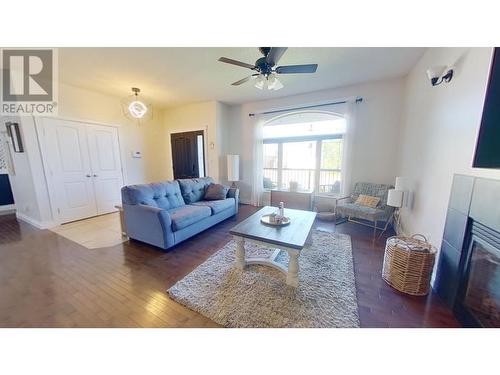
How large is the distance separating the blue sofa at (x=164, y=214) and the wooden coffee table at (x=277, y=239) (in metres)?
0.95

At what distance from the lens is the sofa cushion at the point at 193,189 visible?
131 inches

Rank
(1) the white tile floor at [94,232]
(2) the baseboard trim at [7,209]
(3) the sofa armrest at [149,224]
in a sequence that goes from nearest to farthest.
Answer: (3) the sofa armrest at [149,224], (1) the white tile floor at [94,232], (2) the baseboard trim at [7,209]

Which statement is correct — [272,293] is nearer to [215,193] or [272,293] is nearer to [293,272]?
[293,272]

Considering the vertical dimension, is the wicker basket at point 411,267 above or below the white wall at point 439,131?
below

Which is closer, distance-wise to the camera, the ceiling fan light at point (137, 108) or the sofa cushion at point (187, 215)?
the sofa cushion at point (187, 215)

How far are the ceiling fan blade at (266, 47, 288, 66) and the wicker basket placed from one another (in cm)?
215

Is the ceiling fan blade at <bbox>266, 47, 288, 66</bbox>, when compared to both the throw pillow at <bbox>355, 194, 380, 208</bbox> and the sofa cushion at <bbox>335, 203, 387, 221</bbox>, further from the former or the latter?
the throw pillow at <bbox>355, 194, 380, 208</bbox>

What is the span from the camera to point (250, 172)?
482 centimetres

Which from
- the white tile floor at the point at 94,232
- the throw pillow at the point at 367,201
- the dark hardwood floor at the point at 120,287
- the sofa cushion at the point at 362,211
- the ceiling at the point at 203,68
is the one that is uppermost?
the ceiling at the point at 203,68

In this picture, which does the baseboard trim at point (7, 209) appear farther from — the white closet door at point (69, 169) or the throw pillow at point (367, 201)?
the throw pillow at point (367, 201)

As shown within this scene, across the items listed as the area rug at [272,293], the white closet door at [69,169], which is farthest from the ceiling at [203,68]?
the area rug at [272,293]

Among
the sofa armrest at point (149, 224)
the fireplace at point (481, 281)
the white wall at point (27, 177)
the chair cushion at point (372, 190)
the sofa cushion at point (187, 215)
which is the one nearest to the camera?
the fireplace at point (481, 281)
